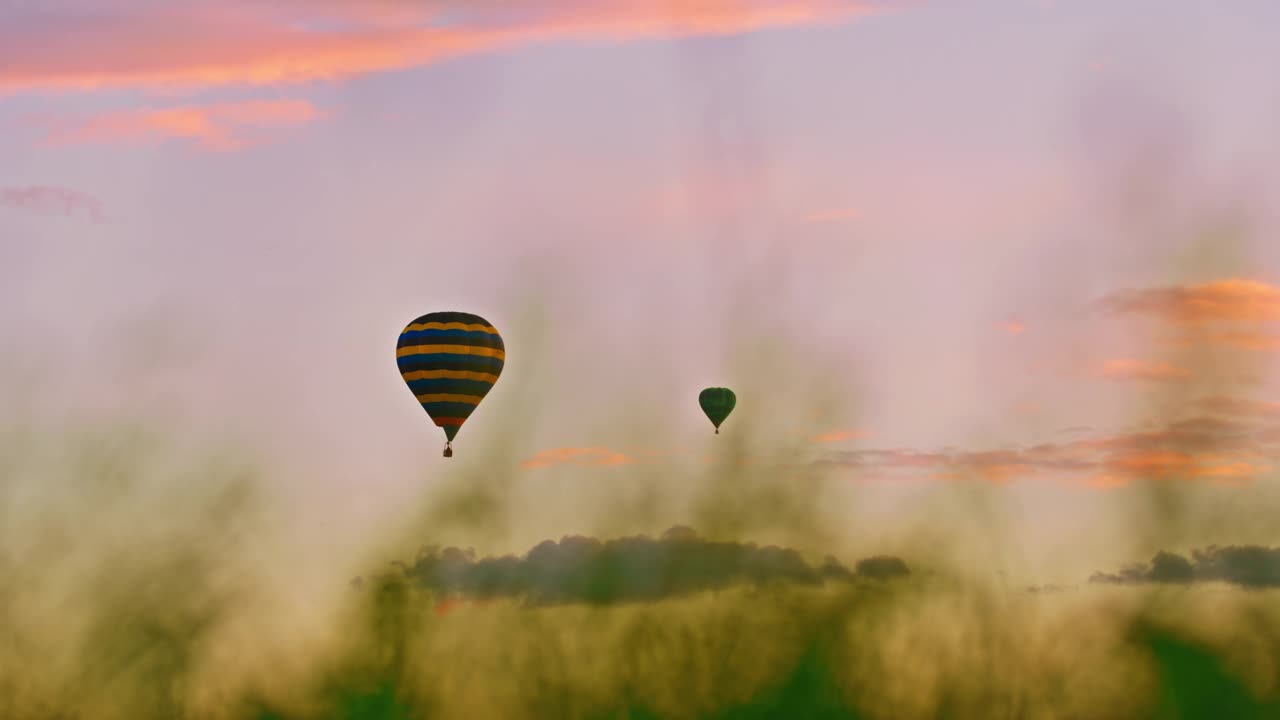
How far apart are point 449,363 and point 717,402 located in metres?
47.0

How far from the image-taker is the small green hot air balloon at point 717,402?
620 ft

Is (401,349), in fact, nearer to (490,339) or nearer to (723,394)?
(490,339)

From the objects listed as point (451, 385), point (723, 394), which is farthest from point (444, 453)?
point (723, 394)

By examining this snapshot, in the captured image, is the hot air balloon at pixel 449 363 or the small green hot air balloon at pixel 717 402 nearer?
the hot air balloon at pixel 449 363

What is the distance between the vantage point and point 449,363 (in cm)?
14800

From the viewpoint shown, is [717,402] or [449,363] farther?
[717,402]

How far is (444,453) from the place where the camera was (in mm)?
148875

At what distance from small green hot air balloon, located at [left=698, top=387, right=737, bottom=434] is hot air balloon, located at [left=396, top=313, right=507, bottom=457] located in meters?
42.6

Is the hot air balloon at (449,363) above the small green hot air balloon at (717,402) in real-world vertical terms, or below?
above

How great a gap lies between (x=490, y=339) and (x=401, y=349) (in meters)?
6.95

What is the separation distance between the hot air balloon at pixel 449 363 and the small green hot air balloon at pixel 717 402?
4260 centimetres

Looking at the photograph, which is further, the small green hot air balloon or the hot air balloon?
the small green hot air balloon

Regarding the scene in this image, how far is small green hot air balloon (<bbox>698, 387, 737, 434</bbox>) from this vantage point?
7446 inches

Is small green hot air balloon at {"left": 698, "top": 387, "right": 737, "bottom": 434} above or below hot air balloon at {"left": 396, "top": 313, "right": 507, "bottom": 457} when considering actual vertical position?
below
